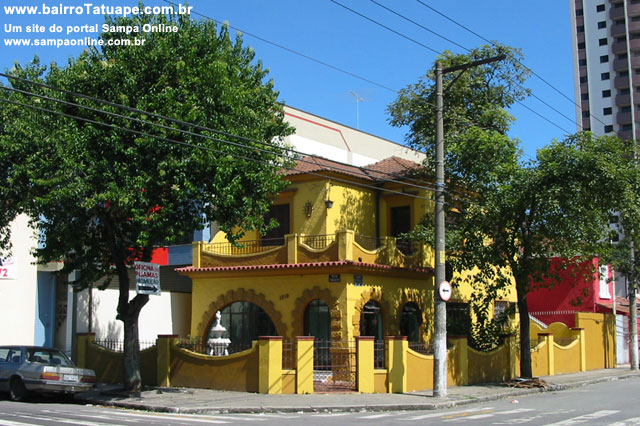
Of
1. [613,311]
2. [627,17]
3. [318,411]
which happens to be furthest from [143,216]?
[627,17]

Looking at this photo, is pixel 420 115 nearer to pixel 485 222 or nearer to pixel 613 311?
pixel 485 222

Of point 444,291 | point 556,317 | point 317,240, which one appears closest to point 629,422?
point 444,291

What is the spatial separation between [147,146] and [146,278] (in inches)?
136

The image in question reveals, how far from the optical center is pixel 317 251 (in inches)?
934

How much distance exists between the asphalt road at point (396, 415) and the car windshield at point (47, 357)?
40.3 inches

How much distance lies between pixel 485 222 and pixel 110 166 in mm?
11582

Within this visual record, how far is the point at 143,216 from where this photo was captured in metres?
17.4

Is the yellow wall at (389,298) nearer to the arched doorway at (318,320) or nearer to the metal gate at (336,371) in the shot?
the arched doorway at (318,320)

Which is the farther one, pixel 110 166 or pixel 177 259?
pixel 177 259

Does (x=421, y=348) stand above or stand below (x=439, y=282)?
below

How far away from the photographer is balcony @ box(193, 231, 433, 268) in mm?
23297

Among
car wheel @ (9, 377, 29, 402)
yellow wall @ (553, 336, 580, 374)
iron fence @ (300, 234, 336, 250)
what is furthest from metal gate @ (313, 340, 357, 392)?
yellow wall @ (553, 336, 580, 374)

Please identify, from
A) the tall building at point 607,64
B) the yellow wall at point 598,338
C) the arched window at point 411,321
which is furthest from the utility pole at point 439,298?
the tall building at point 607,64

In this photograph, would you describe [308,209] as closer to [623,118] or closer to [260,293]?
[260,293]
